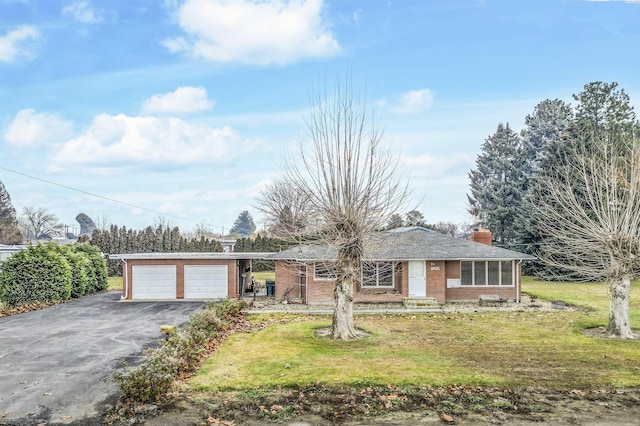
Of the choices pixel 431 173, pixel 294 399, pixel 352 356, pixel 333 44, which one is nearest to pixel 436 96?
pixel 431 173

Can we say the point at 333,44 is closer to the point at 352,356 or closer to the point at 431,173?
the point at 431,173

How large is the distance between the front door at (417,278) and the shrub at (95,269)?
19.1 meters

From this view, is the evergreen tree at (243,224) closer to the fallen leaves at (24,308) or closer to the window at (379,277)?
the fallen leaves at (24,308)

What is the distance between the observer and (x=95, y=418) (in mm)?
7523

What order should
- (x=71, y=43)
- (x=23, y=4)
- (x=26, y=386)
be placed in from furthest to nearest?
(x=71, y=43)
(x=23, y=4)
(x=26, y=386)

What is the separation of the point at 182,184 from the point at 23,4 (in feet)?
79.1

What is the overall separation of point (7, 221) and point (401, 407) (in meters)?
59.3

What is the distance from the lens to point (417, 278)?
21500mm

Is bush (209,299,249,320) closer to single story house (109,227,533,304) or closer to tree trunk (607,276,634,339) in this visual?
single story house (109,227,533,304)

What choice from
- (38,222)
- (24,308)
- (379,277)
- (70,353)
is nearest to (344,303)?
(70,353)

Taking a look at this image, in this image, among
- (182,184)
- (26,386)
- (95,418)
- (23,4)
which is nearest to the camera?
(95,418)

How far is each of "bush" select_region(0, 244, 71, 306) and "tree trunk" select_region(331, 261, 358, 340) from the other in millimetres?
16033

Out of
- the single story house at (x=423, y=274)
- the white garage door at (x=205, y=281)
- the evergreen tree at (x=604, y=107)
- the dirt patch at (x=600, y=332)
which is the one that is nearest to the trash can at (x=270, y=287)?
the single story house at (x=423, y=274)

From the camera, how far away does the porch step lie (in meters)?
19.9
